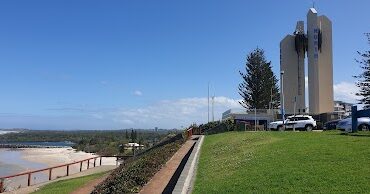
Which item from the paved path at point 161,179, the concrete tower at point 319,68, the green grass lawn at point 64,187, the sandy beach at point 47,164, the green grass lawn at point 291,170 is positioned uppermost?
the concrete tower at point 319,68

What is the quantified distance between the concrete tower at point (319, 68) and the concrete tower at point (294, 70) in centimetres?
218

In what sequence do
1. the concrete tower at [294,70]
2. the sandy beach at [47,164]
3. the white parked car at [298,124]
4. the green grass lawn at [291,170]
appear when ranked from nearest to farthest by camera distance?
the green grass lawn at [291,170] < the white parked car at [298,124] < the sandy beach at [47,164] < the concrete tower at [294,70]

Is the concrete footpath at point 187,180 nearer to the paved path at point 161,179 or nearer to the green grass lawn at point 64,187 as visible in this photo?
the paved path at point 161,179

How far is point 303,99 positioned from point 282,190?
51.3 meters

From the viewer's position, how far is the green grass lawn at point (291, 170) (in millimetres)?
9844

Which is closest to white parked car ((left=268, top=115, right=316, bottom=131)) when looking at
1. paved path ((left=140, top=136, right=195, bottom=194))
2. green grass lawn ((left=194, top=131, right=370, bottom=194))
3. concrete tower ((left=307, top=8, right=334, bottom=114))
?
concrete tower ((left=307, top=8, right=334, bottom=114))

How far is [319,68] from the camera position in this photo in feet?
183

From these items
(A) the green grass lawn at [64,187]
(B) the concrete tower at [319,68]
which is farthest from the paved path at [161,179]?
(B) the concrete tower at [319,68]

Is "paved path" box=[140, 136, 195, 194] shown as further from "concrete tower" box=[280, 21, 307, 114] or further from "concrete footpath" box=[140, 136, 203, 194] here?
"concrete tower" box=[280, 21, 307, 114]

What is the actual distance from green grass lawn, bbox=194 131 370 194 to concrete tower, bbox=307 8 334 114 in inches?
1628

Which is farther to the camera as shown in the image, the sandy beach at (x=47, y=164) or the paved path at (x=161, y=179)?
the sandy beach at (x=47, y=164)

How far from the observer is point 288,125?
122 ft

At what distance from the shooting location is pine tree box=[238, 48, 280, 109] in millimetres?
68625

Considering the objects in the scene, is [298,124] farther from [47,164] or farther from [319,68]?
[47,164]
